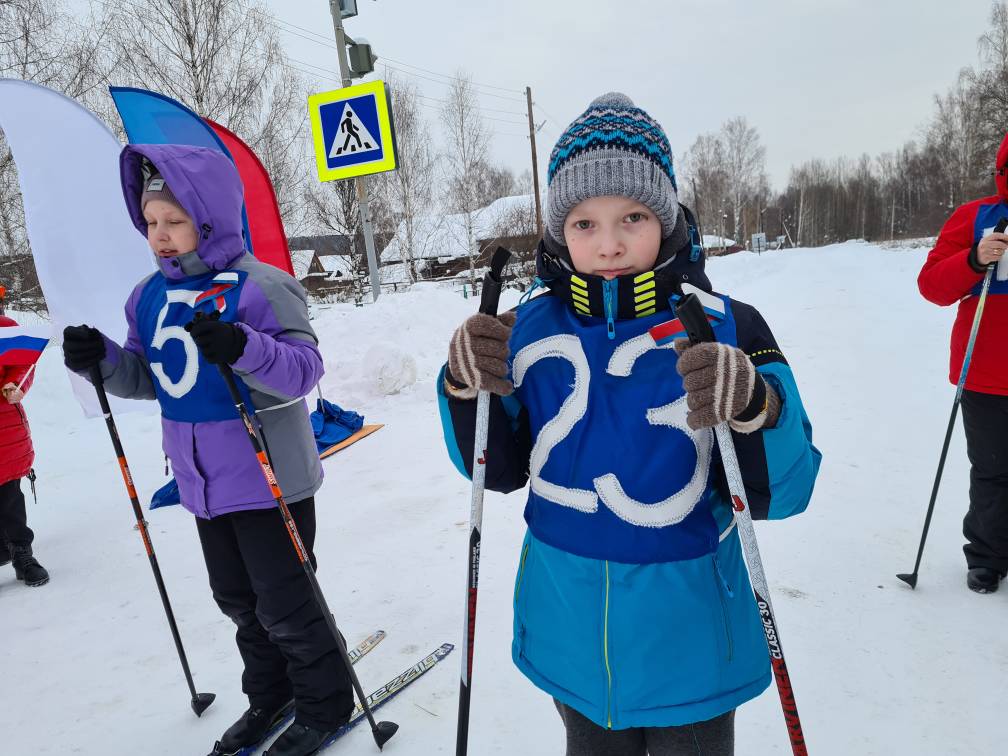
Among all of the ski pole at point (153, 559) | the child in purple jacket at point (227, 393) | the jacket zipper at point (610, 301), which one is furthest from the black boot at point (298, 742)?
the jacket zipper at point (610, 301)

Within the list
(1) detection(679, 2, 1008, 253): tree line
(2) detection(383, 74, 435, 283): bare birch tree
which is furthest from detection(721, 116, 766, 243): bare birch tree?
(2) detection(383, 74, 435, 283): bare birch tree

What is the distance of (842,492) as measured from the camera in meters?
3.86

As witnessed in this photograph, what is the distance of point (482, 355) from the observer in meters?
1.32

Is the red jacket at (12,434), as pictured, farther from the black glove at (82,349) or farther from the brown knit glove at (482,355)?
the brown knit glove at (482,355)

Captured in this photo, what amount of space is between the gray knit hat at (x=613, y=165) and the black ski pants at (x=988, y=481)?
8.09 feet

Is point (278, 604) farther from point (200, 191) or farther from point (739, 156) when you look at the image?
point (739, 156)

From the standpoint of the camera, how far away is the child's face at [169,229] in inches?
78.4

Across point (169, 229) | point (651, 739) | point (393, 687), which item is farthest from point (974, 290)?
point (169, 229)

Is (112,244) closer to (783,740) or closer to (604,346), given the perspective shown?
(604,346)

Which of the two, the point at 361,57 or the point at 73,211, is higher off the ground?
the point at 361,57

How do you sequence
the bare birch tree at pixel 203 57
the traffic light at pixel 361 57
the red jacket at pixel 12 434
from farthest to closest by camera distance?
the bare birch tree at pixel 203 57
the traffic light at pixel 361 57
the red jacket at pixel 12 434

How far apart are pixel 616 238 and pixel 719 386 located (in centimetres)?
44

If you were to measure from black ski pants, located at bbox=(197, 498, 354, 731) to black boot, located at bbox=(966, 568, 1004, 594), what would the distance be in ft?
9.78

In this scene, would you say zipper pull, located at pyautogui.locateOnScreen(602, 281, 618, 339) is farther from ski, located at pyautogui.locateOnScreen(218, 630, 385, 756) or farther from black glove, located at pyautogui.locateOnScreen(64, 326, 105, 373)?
ski, located at pyautogui.locateOnScreen(218, 630, 385, 756)
